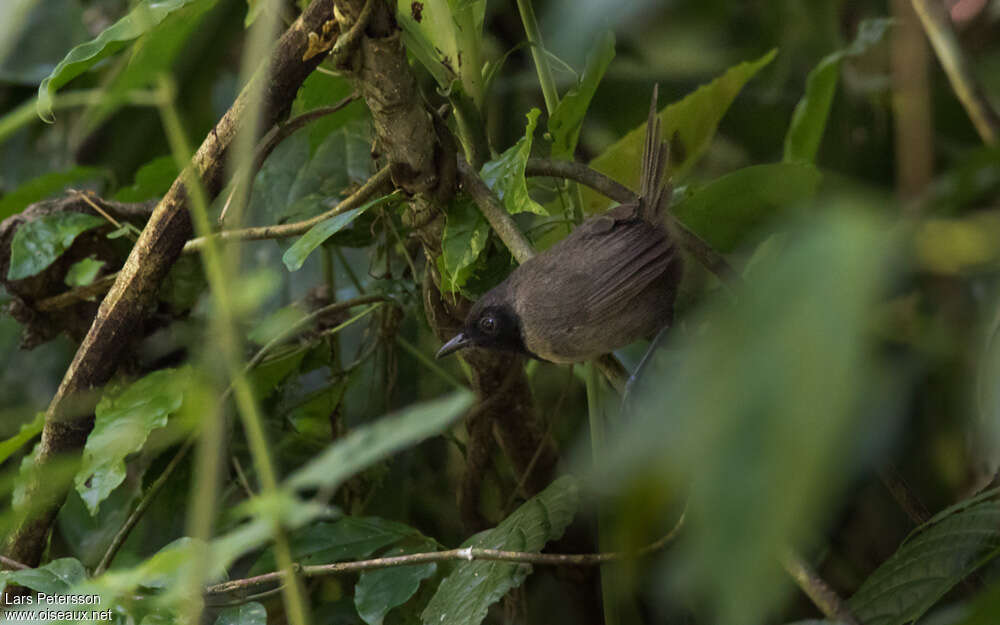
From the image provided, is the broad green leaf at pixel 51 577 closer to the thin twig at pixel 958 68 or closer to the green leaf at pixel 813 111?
the thin twig at pixel 958 68

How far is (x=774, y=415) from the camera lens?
0.51 metres

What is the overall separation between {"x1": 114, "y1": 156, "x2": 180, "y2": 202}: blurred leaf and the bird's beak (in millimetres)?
912

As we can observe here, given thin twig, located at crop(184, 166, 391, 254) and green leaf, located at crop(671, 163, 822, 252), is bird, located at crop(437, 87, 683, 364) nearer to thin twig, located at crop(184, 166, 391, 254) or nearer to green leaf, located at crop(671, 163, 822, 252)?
green leaf, located at crop(671, 163, 822, 252)

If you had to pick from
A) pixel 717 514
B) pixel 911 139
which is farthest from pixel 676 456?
pixel 911 139

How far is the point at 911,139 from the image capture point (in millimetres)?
1192

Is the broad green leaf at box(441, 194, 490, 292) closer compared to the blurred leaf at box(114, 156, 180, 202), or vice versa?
the broad green leaf at box(441, 194, 490, 292)

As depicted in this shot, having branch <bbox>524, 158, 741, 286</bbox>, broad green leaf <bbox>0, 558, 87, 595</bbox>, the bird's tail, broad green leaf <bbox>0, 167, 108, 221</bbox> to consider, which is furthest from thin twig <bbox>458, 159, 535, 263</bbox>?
broad green leaf <bbox>0, 167, 108, 221</bbox>

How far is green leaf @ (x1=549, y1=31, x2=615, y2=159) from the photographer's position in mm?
1931

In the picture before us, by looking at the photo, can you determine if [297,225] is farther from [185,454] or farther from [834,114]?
[834,114]

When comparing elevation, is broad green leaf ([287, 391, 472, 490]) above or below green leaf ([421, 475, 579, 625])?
above

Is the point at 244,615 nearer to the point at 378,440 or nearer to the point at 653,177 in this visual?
the point at 378,440

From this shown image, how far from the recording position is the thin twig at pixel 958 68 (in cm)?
142

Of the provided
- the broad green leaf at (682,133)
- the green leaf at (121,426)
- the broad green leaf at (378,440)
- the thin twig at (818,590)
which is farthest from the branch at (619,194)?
the broad green leaf at (378,440)

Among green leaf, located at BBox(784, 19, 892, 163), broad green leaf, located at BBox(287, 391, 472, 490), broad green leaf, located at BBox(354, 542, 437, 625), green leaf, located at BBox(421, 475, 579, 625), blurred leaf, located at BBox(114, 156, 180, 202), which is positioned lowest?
green leaf, located at BBox(421, 475, 579, 625)
